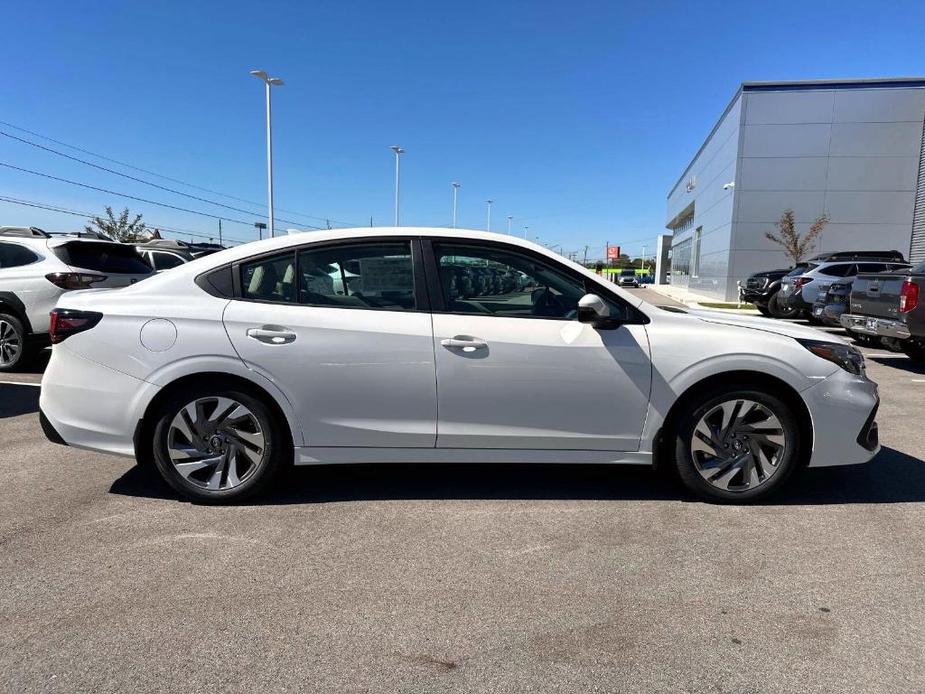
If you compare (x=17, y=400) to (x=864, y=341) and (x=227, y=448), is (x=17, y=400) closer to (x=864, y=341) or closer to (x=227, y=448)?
(x=227, y=448)

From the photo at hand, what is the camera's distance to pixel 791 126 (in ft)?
94.8

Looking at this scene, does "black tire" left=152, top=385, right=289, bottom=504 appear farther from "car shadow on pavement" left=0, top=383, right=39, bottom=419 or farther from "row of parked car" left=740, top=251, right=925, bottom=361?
"row of parked car" left=740, top=251, right=925, bottom=361

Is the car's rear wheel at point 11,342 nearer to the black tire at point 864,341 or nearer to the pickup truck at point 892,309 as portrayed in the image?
the pickup truck at point 892,309

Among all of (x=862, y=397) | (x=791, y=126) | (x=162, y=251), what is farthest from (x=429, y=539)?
(x=791, y=126)

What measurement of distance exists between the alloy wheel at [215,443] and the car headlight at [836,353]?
3298 millimetres

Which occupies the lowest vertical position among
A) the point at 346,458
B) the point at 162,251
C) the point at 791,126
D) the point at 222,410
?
the point at 346,458

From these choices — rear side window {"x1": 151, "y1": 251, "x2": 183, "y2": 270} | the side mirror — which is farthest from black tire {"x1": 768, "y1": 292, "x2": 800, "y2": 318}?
rear side window {"x1": 151, "y1": 251, "x2": 183, "y2": 270}

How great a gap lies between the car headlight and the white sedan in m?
0.01

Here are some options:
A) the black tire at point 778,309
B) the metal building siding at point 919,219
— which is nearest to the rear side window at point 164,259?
the black tire at point 778,309

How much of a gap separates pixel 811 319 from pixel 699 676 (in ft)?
57.3

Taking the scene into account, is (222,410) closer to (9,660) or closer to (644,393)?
(9,660)

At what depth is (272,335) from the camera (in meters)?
3.46

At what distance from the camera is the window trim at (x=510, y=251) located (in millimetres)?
3566

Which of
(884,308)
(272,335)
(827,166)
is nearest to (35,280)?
(272,335)
